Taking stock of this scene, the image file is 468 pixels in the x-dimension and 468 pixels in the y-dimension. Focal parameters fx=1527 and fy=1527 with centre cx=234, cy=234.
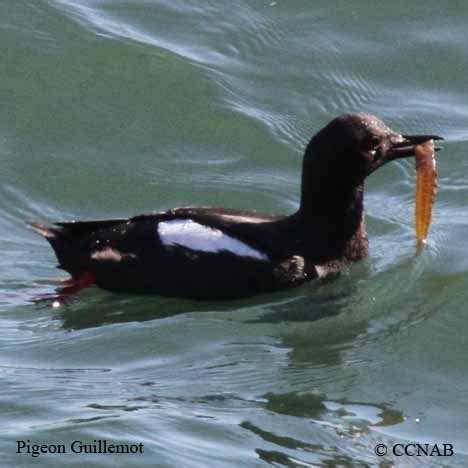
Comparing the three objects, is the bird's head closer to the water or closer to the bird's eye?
the bird's eye

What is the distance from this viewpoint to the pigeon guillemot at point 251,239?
8.72 m

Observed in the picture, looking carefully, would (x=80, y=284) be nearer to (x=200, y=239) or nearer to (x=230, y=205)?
Answer: (x=200, y=239)

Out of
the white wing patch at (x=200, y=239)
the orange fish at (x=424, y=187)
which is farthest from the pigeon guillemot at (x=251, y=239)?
the orange fish at (x=424, y=187)

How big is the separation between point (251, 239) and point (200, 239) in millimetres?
294

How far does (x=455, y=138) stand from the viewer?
10984mm

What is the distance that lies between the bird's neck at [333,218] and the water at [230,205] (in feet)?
0.56

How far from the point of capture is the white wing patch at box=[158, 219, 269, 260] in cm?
870

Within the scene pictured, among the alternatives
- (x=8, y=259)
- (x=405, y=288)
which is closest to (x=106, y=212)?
(x=8, y=259)

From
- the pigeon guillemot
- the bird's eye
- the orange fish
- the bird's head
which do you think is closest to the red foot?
the pigeon guillemot

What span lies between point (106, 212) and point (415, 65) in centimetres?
294

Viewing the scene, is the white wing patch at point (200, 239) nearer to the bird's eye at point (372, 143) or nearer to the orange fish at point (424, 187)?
the bird's eye at point (372, 143)

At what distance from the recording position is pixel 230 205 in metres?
10.3

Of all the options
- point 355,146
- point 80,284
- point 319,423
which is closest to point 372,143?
point 355,146

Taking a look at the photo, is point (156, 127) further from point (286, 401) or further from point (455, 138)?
point (286, 401)
